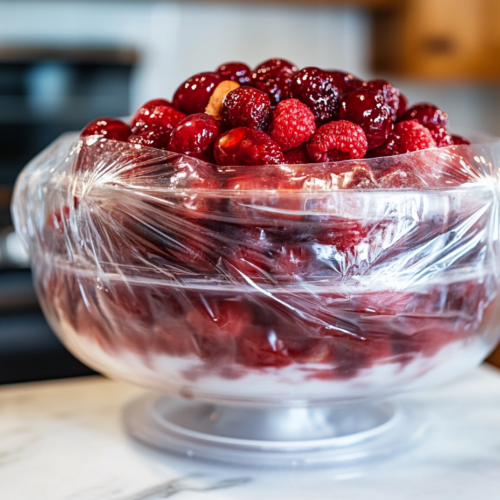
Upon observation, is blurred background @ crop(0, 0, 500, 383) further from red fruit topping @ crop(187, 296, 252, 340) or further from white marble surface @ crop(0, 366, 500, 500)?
red fruit topping @ crop(187, 296, 252, 340)

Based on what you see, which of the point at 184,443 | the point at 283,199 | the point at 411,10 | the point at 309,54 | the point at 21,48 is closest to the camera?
the point at 283,199

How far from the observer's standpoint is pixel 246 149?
540mm

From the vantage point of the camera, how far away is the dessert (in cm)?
52

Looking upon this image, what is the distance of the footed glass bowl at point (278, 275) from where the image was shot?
52cm

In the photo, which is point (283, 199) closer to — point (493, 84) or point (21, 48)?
point (21, 48)

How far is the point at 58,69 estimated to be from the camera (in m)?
2.24

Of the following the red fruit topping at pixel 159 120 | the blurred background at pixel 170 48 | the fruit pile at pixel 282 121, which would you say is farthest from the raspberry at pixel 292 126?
the blurred background at pixel 170 48

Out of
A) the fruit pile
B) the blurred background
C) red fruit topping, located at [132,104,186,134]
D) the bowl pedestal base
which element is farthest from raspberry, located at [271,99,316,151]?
the blurred background

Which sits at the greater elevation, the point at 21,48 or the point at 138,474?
the point at 21,48

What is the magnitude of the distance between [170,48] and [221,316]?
2.07m

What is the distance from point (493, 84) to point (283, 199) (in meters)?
2.51

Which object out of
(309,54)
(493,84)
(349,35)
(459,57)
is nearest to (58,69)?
(309,54)

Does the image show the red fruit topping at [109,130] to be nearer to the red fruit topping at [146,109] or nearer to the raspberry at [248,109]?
the red fruit topping at [146,109]

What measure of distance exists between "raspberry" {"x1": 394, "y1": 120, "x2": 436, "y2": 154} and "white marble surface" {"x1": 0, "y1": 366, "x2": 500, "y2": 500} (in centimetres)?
27
